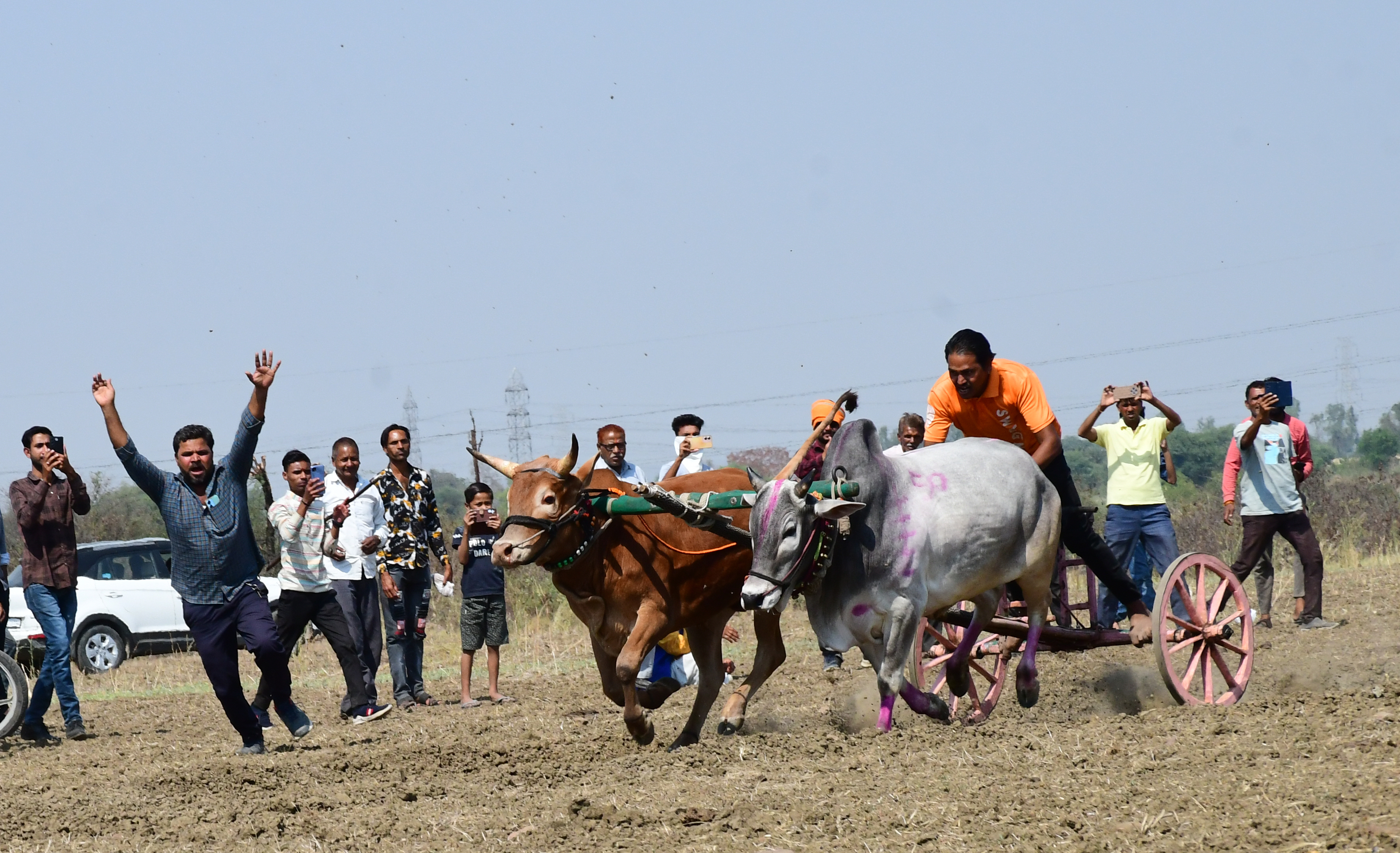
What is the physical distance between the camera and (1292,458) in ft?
39.7

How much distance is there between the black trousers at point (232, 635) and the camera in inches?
313

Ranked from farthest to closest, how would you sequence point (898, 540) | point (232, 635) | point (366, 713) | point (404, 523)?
1. point (404, 523)
2. point (366, 713)
3. point (232, 635)
4. point (898, 540)

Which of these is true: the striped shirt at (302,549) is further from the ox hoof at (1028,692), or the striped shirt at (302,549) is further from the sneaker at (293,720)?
the ox hoof at (1028,692)

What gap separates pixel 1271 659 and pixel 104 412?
7.21 meters

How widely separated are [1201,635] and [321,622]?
551cm

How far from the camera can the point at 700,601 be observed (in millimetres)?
7566

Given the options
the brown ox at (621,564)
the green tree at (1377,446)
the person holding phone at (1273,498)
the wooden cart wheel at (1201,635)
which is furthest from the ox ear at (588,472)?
the green tree at (1377,446)

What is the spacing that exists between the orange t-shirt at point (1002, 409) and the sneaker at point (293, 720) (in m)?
3.82

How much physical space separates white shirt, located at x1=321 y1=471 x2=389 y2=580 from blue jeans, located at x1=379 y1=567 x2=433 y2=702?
204mm

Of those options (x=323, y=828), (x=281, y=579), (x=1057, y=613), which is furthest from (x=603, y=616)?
(x=281, y=579)

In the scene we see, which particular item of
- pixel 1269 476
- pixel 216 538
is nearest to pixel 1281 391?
pixel 1269 476

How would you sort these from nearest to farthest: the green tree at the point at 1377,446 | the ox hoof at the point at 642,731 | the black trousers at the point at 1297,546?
the ox hoof at the point at 642,731 < the black trousers at the point at 1297,546 < the green tree at the point at 1377,446

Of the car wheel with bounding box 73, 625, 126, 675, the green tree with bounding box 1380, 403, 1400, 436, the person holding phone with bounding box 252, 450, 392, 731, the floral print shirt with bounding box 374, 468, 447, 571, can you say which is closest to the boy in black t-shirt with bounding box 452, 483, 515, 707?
the floral print shirt with bounding box 374, 468, 447, 571

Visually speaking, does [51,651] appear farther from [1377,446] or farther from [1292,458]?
[1377,446]
